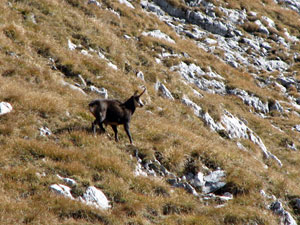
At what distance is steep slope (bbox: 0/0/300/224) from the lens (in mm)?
9320

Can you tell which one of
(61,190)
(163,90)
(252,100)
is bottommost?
(252,100)

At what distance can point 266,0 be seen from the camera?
160ft

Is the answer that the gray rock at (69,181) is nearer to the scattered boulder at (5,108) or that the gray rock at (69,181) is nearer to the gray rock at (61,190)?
the gray rock at (61,190)

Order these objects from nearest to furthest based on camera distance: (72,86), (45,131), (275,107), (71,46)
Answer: (45,131)
(72,86)
(71,46)
(275,107)

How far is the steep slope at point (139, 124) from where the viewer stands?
9.32 metres

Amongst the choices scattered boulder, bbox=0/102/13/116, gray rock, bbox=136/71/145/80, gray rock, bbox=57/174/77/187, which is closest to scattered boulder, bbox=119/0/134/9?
gray rock, bbox=136/71/145/80

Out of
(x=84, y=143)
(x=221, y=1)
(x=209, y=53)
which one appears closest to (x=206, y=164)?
(x=84, y=143)

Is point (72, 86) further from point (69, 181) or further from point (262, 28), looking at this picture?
point (262, 28)

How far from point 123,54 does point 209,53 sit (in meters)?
11.1

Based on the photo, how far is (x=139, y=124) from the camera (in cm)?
1425

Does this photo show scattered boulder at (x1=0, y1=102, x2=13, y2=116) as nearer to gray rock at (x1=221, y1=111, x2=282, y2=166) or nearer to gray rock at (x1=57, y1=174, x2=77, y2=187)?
gray rock at (x1=57, y1=174, x2=77, y2=187)

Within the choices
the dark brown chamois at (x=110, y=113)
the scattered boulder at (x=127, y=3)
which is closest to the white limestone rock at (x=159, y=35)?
the scattered boulder at (x=127, y=3)

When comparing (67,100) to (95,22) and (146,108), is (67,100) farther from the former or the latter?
(95,22)

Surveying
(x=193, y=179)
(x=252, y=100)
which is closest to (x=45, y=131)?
(x=193, y=179)
